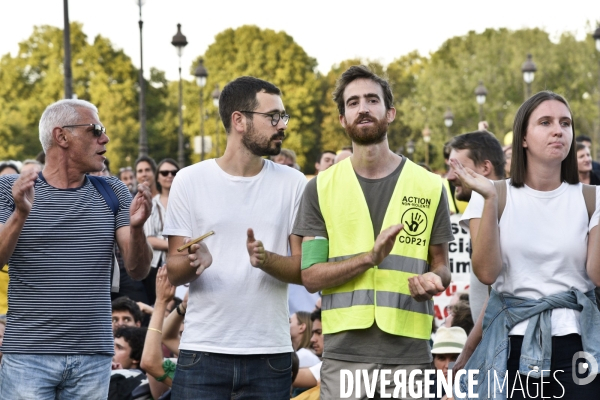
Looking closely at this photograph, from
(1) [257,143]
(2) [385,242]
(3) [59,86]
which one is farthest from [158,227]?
(3) [59,86]

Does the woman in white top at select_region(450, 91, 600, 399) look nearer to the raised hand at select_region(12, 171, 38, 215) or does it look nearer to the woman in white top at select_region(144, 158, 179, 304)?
the raised hand at select_region(12, 171, 38, 215)

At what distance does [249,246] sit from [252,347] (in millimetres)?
591

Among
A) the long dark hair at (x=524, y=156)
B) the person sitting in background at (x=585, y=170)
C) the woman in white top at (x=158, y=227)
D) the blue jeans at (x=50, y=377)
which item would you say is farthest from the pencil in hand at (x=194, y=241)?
the person sitting in background at (x=585, y=170)

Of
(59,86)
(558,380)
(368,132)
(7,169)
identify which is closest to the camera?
(558,380)

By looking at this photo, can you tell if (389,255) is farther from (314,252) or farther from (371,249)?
(314,252)

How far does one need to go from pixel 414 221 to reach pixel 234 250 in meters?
1.02

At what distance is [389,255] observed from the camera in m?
4.78

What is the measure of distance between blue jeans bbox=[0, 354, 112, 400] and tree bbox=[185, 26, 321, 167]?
2469 inches

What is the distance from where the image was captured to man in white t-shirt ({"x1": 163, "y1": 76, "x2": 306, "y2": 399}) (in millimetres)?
5102

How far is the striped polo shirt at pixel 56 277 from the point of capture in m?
5.06

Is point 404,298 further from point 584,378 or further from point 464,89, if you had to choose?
point 464,89

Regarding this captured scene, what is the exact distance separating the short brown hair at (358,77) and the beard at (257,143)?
46 centimetres

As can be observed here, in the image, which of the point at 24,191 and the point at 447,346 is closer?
the point at 24,191

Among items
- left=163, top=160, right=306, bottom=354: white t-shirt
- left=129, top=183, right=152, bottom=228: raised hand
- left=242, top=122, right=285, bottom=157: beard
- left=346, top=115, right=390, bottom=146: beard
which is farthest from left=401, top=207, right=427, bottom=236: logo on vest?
left=129, top=183, right=152, bottom=228: raised hand
